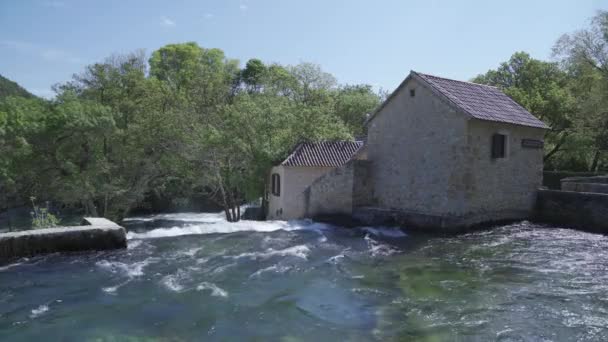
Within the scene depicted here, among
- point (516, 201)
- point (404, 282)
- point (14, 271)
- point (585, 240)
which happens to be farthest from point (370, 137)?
point (14, 271)

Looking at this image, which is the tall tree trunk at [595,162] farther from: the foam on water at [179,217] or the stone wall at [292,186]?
the foam on water at [179,217]

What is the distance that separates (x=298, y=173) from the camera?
19.0 meters

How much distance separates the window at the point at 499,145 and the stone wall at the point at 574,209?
2.63m

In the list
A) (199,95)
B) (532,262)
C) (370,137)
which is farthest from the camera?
(199,95)

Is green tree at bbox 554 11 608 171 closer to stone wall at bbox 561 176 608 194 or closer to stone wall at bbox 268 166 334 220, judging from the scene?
stone wall at bbox 561 176 608 194

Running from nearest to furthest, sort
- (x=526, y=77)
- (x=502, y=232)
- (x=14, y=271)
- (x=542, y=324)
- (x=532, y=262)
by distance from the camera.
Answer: (x=542, y=324), (x=14, y=271), (x=532, y=262), (x=502, y=232), (x=526, y=77)

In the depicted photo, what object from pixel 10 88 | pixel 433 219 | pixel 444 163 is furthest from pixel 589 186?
pixel 10 88

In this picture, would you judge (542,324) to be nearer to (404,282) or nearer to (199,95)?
(404,282)

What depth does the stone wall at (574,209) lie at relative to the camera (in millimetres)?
14500

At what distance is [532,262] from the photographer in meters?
10.2

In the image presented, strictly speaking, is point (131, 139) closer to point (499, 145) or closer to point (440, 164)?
point (440, 164)

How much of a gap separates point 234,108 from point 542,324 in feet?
51.2

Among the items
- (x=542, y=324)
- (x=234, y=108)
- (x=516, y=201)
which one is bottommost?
(x=542, y=324)

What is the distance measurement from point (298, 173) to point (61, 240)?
36.2 ft
